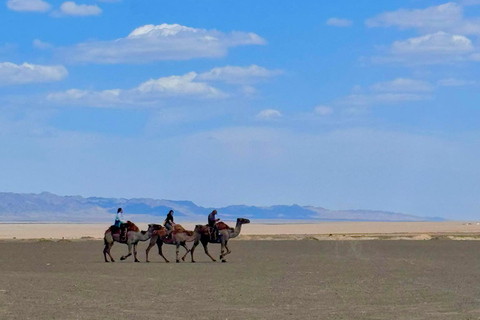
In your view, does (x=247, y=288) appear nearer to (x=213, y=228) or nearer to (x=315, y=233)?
(x=213, y=228)

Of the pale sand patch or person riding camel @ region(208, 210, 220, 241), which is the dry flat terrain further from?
the pale sand patch

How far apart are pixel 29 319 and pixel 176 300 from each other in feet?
14.1

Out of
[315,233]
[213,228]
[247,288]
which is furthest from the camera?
[315,233]

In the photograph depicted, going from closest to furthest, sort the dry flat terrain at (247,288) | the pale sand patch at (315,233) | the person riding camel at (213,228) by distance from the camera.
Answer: the dry flat terrain at (247,288), the person riding camel at (213,228), the pale sand patch at (315,233)

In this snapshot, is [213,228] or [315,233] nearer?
[213,228]

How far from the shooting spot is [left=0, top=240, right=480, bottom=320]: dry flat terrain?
17984 mm

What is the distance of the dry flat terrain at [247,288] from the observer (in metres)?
18.0

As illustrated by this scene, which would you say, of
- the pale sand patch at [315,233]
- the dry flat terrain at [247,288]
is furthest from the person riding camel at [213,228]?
the pale sand patch at [315,233]

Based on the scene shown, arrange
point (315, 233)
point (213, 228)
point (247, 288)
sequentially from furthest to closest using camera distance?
point (315, 233) → point (213, 228) → point (247, 288)

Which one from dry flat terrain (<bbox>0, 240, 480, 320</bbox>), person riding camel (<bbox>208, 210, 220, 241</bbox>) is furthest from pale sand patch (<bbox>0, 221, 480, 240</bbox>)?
person riding camel (<bbox>208, 210, 220, 241</bbox>)

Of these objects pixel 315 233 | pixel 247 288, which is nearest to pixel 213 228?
pixel 247 288

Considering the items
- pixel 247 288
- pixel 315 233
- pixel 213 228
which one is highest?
pixel 315 233

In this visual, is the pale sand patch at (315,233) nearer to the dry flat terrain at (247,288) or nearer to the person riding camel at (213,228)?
the dry flat terrain at (247,288)

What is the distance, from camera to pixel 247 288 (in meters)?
23.4
